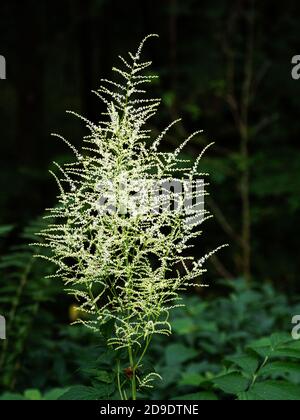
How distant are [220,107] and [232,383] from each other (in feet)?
26.0

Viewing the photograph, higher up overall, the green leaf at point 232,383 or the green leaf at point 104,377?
the green leaf at point 104,377

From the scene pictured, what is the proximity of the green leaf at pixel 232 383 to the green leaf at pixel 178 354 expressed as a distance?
58.5 inches

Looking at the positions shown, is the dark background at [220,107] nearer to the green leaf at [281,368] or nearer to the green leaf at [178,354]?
the green leaf at [178,354]

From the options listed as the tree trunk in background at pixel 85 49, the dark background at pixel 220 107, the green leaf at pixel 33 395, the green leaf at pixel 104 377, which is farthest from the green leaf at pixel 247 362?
the tree trunk in background at pixel 85 49

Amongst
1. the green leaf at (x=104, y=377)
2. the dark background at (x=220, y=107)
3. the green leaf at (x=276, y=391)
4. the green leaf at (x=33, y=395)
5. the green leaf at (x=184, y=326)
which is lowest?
the green leaf at (x=33, y=395)

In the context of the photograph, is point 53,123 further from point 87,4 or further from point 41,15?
point 87,4

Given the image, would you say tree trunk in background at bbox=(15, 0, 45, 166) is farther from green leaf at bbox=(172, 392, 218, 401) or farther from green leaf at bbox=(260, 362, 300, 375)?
green leaf at bbox=(260, 362, 300, 375)

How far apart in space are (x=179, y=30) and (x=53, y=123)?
5252 mm

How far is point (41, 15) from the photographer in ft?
39.3

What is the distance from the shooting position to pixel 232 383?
80.5 inches

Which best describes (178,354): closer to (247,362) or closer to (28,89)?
(247,362)

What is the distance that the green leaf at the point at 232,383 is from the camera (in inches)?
78.9

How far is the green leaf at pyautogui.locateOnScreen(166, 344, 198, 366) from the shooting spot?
3.58m
